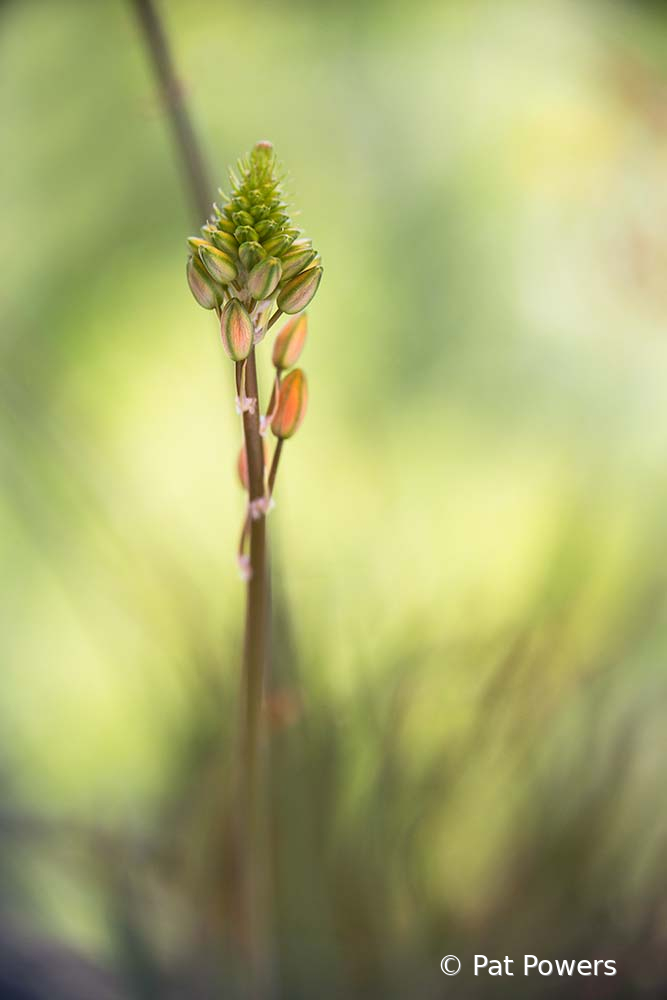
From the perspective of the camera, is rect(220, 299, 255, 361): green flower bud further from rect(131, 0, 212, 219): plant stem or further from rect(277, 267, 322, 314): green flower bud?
rect(131, 0, 212, 219): plant stem

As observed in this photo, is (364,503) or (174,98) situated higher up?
(174,98)

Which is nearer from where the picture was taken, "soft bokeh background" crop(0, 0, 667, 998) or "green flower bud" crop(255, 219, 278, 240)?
"green flower bud" crop(255, 219, 278, 240)

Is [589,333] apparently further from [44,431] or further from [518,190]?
[44,431]

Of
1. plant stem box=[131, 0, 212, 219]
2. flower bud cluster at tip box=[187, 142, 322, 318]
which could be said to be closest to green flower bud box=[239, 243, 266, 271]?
flower bud cluster at tip box=[187, 142, 322, 318]

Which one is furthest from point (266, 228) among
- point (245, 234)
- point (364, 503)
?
point (364, 503)

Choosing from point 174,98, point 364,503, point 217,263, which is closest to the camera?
point 217,263

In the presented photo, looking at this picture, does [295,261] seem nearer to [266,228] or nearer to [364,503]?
[266,228]

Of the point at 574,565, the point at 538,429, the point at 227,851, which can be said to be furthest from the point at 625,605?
the point at 227,851
